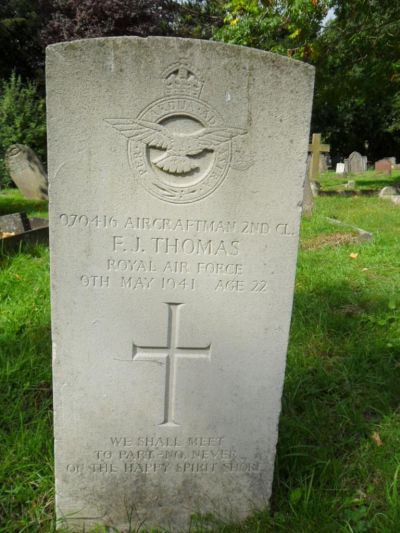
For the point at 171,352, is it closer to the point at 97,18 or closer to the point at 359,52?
the point at 359,52

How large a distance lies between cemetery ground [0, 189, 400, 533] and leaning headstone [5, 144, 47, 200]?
6.69 m

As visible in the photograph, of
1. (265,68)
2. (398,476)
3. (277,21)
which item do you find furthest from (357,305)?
(277,21)

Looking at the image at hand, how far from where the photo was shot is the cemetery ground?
2.08 metres

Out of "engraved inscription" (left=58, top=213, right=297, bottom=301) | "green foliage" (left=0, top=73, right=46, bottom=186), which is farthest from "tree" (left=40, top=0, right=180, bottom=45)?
"engraved inscription" (left=58, top=213, right=297, bottom=301)

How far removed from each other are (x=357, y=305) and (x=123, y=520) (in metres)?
2.77

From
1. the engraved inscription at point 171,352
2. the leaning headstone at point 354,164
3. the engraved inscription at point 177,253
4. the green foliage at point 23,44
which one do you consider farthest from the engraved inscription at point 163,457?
the leaning headstone at point 354,164

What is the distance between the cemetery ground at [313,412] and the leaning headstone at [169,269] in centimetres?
19

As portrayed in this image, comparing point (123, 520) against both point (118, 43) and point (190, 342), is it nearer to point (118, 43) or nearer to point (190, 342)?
point (190, 342)

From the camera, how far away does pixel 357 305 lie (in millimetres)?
4078

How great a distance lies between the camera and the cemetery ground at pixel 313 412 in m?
2.08

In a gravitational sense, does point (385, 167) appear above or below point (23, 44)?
→ below

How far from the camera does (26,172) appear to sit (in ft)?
35.6

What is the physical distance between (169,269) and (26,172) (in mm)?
10097

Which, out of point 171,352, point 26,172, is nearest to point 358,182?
point 26,172
